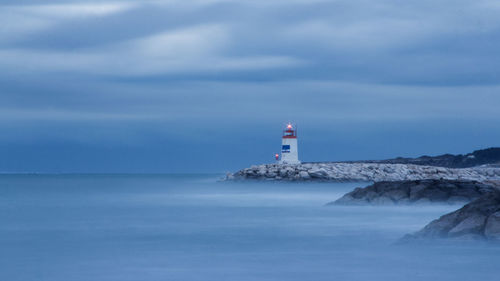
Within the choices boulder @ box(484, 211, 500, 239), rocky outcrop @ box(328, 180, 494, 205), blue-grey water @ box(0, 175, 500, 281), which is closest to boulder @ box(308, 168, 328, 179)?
rocky outcrop @ box(328, 180, 494, 205)

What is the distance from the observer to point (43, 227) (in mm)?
17641

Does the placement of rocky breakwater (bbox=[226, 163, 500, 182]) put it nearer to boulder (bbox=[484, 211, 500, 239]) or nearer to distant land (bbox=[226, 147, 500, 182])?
distant land (bbox=[226, 147, 500, 182])

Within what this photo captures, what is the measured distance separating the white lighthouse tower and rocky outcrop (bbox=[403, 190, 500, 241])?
35653 millimetres

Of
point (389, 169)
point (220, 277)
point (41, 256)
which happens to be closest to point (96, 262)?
point (41, 256)

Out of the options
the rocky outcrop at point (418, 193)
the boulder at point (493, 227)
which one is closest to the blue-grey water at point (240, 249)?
the boulder at point (493, 227)

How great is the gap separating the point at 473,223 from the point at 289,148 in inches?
1435

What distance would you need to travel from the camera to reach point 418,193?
21.4 meters

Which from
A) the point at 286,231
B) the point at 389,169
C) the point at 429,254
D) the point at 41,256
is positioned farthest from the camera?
the point at 389,169

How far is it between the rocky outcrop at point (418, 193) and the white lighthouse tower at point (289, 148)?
24.9 metres

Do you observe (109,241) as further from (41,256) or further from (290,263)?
(290,263)

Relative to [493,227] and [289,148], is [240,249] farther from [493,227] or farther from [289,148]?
[289,148]

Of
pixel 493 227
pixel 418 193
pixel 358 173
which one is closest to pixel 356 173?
pixel 358 173

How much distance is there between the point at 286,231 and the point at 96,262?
6062 mm

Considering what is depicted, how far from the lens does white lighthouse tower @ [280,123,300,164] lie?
4753 centimetres
